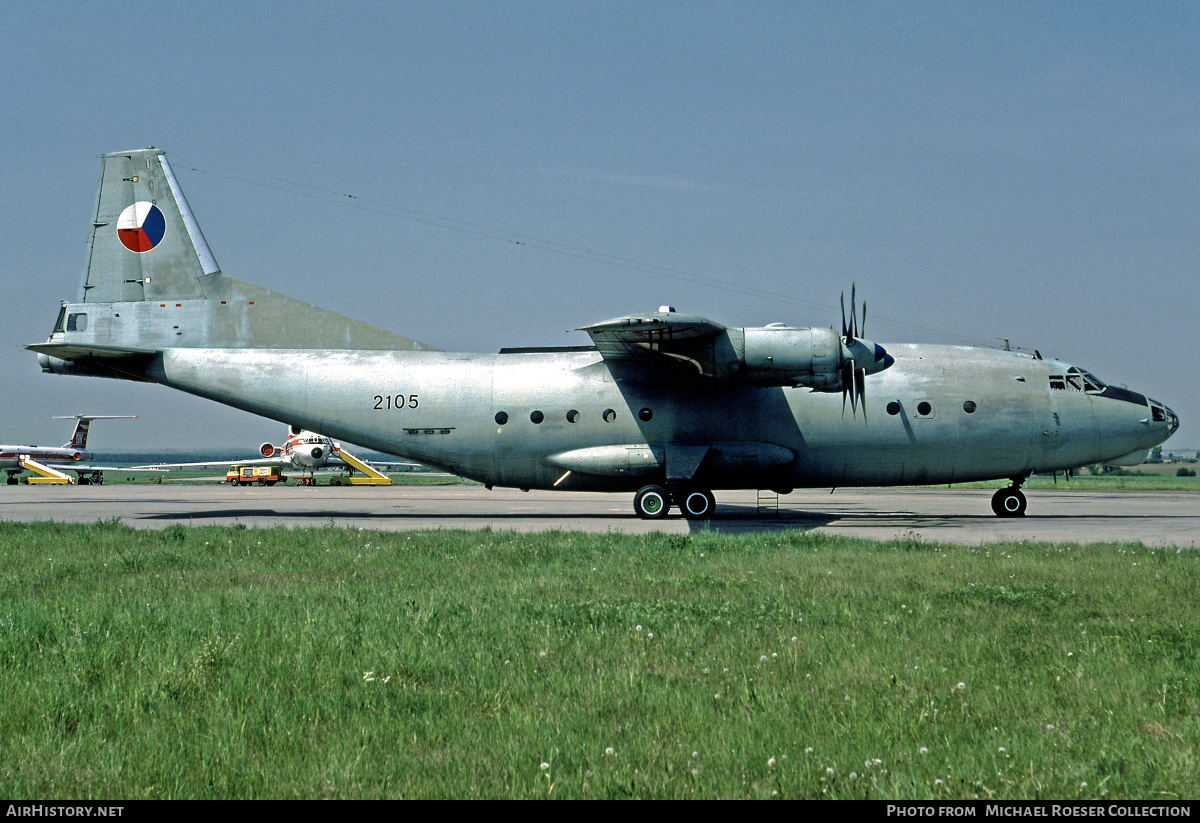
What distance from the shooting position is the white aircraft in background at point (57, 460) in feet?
223

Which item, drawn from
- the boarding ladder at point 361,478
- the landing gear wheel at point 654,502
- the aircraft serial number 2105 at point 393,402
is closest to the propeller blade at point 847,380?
the landing gear wheel at point 654,502

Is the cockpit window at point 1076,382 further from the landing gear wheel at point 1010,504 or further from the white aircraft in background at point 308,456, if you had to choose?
the white aircraft in background at point 308,456

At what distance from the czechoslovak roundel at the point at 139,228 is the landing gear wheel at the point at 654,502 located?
601 inches

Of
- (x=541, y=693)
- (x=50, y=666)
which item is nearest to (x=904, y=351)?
(x=541, y=693)

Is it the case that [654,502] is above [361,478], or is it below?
above

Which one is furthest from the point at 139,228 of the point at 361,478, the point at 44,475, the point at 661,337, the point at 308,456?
the point at 44,475

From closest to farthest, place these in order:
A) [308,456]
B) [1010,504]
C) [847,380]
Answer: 1. [847,380]
2. [1010,504]
3. [308,456]

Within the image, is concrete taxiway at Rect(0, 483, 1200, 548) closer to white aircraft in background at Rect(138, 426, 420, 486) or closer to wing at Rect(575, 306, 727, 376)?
wing at Rect(575, 306, 727, 376)

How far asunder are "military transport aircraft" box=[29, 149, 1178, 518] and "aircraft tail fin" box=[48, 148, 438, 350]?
4 centimetres

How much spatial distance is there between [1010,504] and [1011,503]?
5 cm

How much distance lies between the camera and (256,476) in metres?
68.8

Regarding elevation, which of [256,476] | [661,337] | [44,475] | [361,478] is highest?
[661,337]

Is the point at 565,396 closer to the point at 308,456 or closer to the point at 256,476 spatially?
the point at 308,456

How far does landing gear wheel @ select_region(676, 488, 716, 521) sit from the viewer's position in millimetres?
23078
